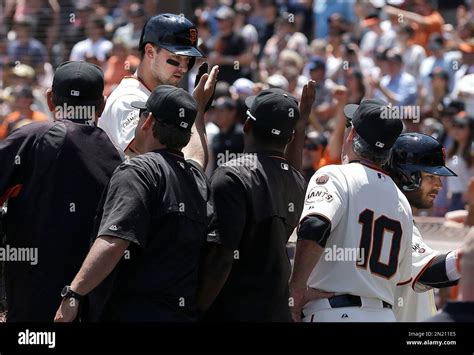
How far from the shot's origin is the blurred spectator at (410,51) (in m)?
12.0

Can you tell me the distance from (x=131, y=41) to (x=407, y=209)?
7905 millimetres

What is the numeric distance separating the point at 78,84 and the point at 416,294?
6.62 ft

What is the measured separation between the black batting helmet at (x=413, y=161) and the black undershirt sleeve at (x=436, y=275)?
0.46m

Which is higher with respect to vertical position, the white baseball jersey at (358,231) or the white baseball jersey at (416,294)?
the white baseball jersey at (358,231)

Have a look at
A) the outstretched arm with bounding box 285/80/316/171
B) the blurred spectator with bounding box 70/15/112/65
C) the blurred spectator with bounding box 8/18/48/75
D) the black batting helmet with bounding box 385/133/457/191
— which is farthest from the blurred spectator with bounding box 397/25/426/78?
the outstretched arm with bounding box 285/80/316/171

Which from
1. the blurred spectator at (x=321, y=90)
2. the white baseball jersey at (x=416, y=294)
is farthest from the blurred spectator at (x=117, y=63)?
the white baseball jersey at (x=416, y=294)

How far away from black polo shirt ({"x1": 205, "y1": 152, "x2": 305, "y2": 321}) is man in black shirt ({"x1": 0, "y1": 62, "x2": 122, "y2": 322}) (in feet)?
1.71

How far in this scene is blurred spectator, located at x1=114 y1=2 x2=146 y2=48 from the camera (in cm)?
1273

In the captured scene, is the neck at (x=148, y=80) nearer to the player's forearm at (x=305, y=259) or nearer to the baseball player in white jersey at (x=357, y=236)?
the baseball player in white jersey at (x=357, y=236)

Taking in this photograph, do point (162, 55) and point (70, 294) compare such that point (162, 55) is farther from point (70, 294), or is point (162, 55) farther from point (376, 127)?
point (70, 294)

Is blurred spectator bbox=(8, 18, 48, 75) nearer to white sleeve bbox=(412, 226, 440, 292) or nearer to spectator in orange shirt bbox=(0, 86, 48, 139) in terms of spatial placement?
spectator in orange shirt bbox=(0, 86, 48, 139)

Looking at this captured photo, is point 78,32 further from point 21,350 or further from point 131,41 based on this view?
point 21,350

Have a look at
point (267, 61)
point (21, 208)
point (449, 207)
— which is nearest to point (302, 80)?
point (267, 61)

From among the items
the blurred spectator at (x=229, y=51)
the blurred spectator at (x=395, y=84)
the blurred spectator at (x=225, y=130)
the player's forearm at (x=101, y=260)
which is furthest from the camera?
the blurred spectator at (x=229, y=51)
